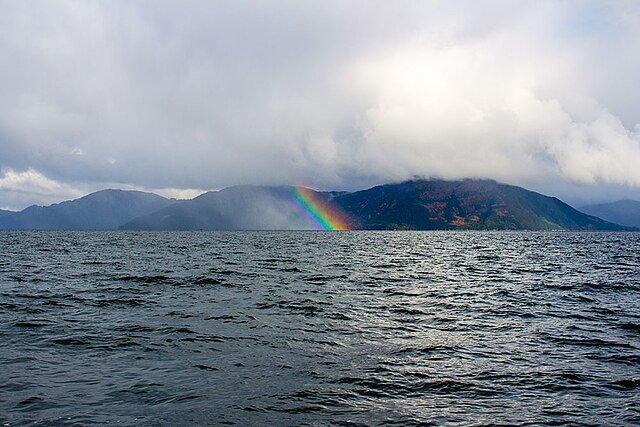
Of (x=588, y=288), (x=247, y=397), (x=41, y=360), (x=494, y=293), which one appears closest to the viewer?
(x=247, y=397)

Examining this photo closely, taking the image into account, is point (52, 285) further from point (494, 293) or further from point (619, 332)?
point (619, 332)

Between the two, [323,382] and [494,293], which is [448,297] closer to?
[494,293]

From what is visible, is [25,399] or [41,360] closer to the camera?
[25,399]

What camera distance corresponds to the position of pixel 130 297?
34000mm

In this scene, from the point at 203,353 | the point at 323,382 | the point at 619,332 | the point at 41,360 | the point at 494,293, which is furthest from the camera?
the point at 494,293

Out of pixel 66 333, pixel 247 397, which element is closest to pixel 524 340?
pixel 247 397

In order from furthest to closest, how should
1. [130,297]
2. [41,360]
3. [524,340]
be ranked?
[130,297], [524,340], [41,360]

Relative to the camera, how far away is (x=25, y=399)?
44.6 feet

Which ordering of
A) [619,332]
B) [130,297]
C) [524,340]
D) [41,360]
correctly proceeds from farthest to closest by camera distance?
[130,297], [619,332], [524,340], [41,360]

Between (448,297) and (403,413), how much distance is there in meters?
24.3

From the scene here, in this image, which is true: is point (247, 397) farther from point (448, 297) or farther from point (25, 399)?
point (448, 297)

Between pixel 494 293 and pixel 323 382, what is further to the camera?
pixel 494 293

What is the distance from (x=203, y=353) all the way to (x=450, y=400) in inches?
418

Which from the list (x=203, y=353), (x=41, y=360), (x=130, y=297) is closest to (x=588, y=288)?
(x=203, y=353)
